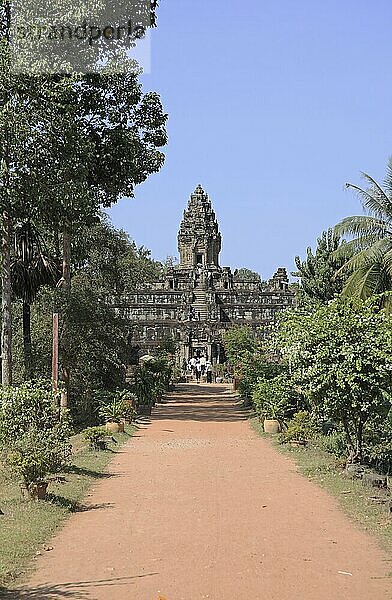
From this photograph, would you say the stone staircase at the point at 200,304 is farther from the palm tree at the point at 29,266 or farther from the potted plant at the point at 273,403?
the potted plant at the point at 273,403

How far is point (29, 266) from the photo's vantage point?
1011 inches

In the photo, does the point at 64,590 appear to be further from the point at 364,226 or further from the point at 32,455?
the point at 364,226

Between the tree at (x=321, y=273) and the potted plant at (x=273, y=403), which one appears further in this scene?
the tree at (x=321, y=273)

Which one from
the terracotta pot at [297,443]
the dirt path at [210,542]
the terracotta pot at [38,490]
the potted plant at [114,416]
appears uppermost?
the potted plant at [114,416]

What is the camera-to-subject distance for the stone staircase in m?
59.2

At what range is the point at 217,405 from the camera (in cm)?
2969

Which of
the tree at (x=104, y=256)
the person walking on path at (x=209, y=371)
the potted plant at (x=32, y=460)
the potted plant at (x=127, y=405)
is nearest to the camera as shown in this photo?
the potted plant at (x=32, y=460)

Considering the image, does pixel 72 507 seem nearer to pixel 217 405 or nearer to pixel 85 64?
pixel 85 64

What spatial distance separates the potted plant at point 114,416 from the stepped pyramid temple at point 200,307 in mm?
33659

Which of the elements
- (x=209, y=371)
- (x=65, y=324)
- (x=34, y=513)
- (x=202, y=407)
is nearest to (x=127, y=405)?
(x=65, y=324)

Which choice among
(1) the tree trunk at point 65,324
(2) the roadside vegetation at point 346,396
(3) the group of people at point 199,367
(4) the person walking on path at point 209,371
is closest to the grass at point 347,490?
(2) the roadside vegetation at point 346,396

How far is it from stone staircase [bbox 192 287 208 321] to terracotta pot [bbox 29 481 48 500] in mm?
48208

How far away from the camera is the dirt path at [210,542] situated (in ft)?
21.9

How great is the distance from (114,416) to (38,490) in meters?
9.61
